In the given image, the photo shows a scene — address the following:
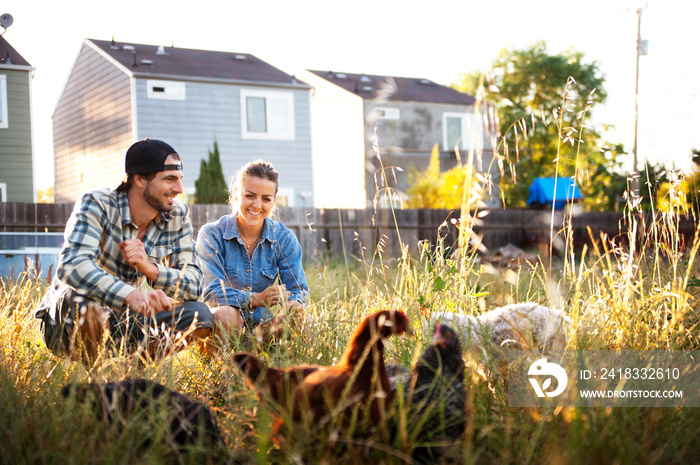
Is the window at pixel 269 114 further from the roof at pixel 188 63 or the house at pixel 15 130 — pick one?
the house at pixel 15 130

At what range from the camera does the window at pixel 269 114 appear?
1825 centimetres

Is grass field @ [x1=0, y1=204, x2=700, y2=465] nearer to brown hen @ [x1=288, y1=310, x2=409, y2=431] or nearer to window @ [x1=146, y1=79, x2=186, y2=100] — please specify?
brown hen @ [x1=288, y1=310, x2=409, y2=431]

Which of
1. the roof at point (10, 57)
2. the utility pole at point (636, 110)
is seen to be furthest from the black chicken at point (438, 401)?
the roof at point (10, 57)

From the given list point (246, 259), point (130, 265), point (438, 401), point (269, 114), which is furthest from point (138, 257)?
point (269, 114)

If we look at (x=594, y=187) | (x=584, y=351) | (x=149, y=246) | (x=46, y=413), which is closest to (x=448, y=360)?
(x=584, y=351)

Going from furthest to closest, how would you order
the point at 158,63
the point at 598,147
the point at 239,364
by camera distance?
the point at 158,63 < the point at 598,147 < the point at 239,364

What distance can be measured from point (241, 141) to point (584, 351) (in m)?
16.6

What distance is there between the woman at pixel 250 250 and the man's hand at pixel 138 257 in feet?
1.94

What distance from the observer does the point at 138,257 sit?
2.97 metres

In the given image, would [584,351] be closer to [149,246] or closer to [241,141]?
[149,246]

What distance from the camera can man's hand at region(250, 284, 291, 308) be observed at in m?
3.09

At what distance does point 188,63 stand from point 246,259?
53.1ft

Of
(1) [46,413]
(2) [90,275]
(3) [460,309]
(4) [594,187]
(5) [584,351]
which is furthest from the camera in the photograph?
(4) [594,187]

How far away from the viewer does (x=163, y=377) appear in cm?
248
